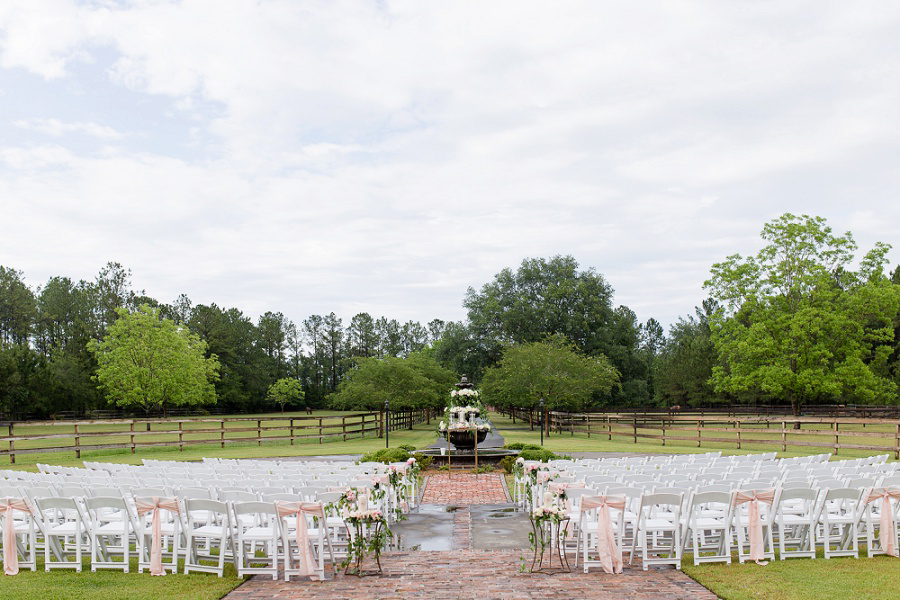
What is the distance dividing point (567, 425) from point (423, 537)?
28.6 m

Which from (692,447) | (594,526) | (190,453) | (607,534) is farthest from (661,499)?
(190,453)

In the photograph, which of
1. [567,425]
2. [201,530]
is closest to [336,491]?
[201,530]

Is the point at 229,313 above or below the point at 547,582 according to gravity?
above

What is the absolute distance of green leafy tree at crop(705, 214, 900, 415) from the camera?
3512 cm

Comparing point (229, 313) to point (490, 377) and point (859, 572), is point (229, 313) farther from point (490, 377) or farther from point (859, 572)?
point (859, 572)

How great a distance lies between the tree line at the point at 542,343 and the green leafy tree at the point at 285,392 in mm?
1165

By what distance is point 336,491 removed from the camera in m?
9.52

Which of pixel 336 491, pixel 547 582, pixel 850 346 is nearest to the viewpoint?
pixel 547 582

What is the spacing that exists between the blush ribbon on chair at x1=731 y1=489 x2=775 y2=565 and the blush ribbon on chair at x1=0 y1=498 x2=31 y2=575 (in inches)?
341

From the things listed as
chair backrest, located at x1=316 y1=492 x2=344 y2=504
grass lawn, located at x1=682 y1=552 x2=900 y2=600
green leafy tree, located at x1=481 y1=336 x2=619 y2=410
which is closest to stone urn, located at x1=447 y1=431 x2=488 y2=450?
A: green leafy tree, located at x1=481 y1=336 x2=619 y2=410

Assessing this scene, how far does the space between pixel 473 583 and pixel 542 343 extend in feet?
123

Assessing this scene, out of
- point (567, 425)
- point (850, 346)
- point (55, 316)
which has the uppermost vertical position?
point (55, 316)

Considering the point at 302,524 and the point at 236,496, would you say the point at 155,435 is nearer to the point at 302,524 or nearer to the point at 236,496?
the point at 236,496

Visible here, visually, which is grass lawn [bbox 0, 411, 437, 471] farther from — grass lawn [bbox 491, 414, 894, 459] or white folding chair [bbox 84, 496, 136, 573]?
white folding chair [bbox 84, 496, 136, 573]
